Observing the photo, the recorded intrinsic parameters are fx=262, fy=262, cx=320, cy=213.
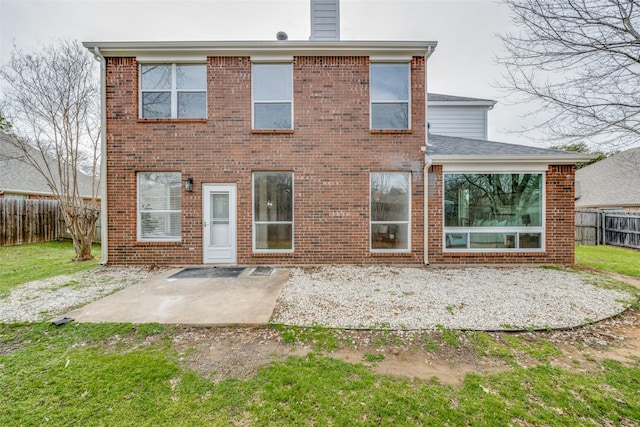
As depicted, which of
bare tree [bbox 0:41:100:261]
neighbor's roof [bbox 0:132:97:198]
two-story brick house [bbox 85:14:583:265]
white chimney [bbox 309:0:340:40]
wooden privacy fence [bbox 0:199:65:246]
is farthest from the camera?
neighbor's roof [bbox 0:132:97:198]

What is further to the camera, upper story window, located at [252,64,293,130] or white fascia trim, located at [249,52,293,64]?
upper story window, located at [252,64,293,130]

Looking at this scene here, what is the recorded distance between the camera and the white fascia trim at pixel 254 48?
22.4 feet

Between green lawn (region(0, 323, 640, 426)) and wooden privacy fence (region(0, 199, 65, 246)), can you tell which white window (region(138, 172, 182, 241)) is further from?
wooden privacy fence (region(0, 199, 65, 246))

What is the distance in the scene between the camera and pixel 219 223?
725 centimetres

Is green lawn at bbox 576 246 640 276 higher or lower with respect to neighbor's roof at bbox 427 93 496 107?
lower

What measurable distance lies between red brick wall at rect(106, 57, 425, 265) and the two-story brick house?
27mm

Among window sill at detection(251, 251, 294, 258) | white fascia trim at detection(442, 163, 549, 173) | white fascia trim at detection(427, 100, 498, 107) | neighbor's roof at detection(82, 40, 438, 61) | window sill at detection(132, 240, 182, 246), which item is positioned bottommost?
window sill at detection(251, 251, 294, 258)

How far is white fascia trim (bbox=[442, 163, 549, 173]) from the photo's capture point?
6.98 m

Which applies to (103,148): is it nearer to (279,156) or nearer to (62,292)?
(62,292)

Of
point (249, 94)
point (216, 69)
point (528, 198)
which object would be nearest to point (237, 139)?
point (249, 94)

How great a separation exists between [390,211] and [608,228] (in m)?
11.0

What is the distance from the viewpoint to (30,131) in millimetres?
8836

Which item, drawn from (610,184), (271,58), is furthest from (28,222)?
(610,184)

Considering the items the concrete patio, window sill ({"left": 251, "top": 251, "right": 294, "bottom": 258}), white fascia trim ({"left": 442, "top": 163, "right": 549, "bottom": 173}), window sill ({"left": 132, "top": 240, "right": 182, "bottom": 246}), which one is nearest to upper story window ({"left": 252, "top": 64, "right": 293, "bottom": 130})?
window sill ({"left": 251, "top": 251, "right": 294, "bottom": 258})
